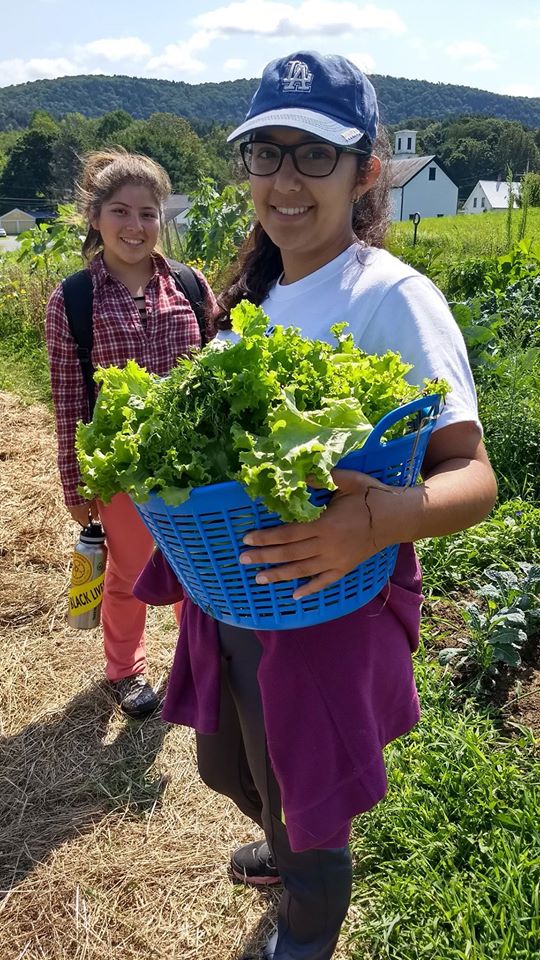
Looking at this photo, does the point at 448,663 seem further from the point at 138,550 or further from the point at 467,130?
the point at 467,130

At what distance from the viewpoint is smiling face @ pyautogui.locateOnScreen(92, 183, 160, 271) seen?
8.63ft

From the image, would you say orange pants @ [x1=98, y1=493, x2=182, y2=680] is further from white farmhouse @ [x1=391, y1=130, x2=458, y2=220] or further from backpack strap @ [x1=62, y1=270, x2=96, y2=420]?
white farmhouse @ [x1=391, y1=130, x2=458, y2=220]

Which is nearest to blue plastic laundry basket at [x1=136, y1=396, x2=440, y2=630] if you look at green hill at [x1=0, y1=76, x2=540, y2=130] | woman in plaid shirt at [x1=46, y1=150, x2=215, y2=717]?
woman in plaid shirt at [x1=46, y1=150, x2=215, y2=717]

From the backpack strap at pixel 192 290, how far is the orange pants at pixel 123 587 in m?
0.79

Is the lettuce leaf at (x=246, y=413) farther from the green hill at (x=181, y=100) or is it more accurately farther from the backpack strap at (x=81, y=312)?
the green hill at (x=181, y=100)

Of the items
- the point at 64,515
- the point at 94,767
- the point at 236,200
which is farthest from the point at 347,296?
the point at 236,200

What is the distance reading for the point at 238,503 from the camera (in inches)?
41.8

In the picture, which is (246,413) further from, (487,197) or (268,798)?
(487,197)

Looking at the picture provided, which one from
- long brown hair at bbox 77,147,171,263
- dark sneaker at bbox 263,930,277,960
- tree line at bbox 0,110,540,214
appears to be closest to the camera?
dark sneaker at bbox 263,930,277,960

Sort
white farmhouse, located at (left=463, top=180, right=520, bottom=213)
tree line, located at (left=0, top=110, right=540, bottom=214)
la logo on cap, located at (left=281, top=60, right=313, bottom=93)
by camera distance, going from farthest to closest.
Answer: tree line, located at (left=0, top=110, right=540, bottom=214), white farmhouse, located at (left=463, top=180, right=520, bottom=213), la logo on cap, located at (left=281, top=60, right=313, bottom=93)

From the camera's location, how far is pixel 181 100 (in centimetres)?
15112

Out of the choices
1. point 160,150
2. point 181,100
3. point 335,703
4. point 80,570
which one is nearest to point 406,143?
point 160,150

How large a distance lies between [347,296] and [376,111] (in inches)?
17.9

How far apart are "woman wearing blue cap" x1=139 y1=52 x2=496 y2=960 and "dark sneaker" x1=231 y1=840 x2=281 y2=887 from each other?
504mm
